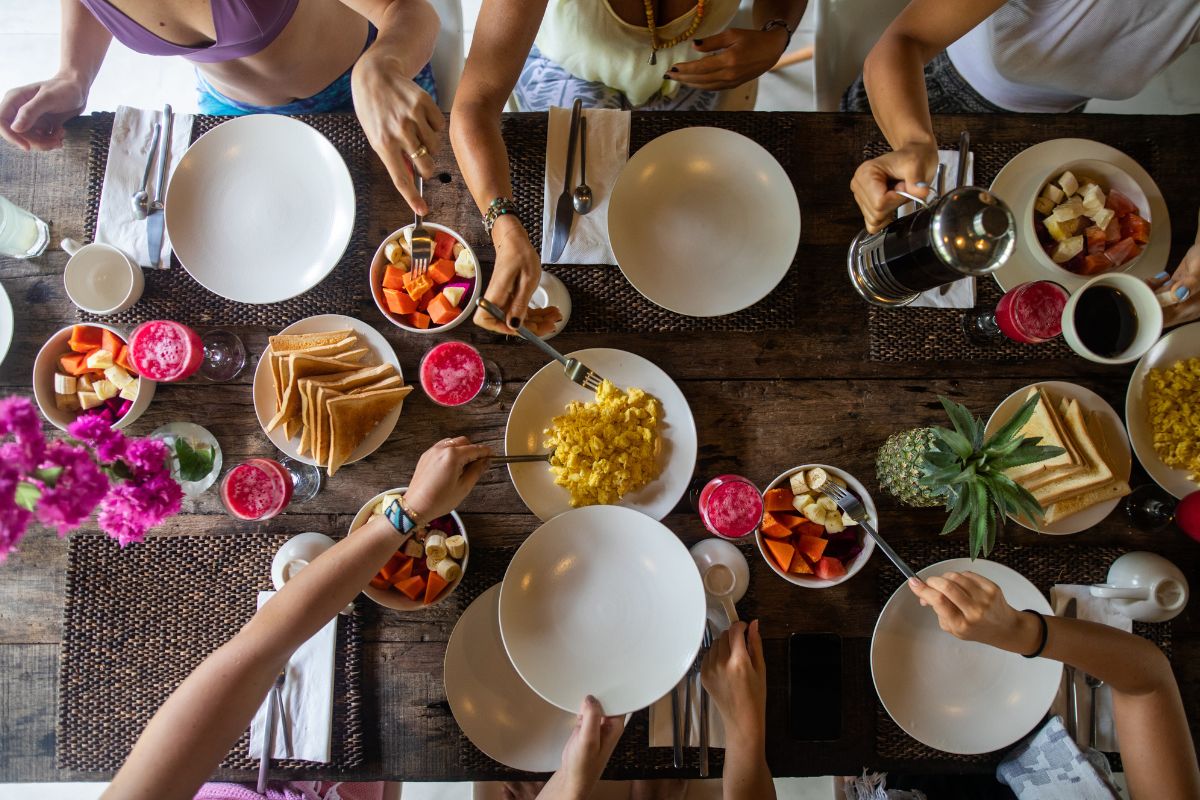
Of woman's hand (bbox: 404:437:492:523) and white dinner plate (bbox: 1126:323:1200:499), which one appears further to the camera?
white dinner plate (bbox: 1126:323:1200:499)

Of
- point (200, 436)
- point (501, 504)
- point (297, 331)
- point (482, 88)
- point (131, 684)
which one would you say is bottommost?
point (131, 684)

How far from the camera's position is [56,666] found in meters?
1.39

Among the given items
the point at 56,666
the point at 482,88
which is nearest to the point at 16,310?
the point at 56,666

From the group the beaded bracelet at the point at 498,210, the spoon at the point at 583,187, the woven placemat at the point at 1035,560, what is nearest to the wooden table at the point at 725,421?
the woven placemat at the point at 1035,560

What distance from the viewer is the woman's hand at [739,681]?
1.30 metres

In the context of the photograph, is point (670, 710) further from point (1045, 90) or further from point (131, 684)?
point (1045, 90)

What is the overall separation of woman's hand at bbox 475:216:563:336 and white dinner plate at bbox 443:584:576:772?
0.59m

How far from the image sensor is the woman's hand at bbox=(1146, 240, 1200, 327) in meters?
1.34

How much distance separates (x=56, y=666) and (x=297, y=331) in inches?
35.5

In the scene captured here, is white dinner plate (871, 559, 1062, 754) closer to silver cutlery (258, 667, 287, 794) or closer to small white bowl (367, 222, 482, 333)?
small white bowl (367, 222, 482, 333)

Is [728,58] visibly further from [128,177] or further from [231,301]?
[128,177]

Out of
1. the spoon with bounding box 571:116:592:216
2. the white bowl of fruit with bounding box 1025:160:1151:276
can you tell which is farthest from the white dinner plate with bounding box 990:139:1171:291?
the spoon with bounding box 571:116:592:216

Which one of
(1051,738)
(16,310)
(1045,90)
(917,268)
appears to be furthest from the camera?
(1045,90)

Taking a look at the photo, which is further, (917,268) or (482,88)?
(482,88)
